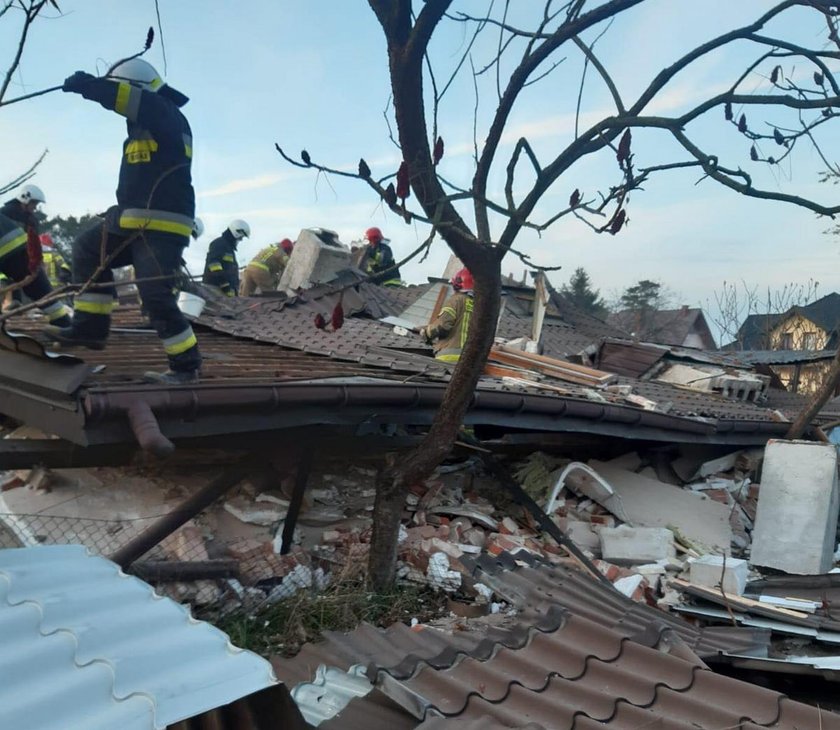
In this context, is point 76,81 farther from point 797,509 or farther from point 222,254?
point 222,254

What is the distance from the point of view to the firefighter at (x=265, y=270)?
44.7ft

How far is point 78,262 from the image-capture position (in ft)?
16.4

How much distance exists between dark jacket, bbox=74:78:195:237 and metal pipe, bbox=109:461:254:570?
1.56 metres

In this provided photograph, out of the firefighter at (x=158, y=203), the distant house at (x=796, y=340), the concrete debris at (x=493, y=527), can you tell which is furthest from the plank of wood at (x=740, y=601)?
the distant house at (x=796, y=340)

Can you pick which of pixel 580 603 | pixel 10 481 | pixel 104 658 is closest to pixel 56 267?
pixel 10 481

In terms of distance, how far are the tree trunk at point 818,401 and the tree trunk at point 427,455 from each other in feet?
18.3

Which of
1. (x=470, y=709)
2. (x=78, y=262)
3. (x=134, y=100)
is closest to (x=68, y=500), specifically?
(x=78, y=262)

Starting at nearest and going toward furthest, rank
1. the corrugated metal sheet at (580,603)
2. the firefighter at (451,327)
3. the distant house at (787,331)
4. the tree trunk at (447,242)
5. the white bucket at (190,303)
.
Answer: the corrugated metal sheet at (580,603) → the tree trunk at (447,242) → the firefighter at (451,327) → the white bucket at (190,303) → the distant house at (787,331)

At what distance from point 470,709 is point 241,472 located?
295 centimetres

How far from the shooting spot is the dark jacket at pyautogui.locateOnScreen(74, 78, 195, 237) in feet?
14.5

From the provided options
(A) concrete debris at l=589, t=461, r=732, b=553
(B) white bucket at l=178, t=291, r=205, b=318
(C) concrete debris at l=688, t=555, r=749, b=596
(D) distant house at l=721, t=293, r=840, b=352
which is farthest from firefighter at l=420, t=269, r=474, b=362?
(D) distant house at l=721, t=293, r=840, b=352

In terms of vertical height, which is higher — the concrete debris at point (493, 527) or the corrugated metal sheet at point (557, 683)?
the corrugated metal sheet at point (557, 683)

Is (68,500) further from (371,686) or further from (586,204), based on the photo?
(586,204)

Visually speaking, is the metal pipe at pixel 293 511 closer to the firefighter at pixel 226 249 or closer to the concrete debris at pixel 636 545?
the concrete debris at pixel 636 545
